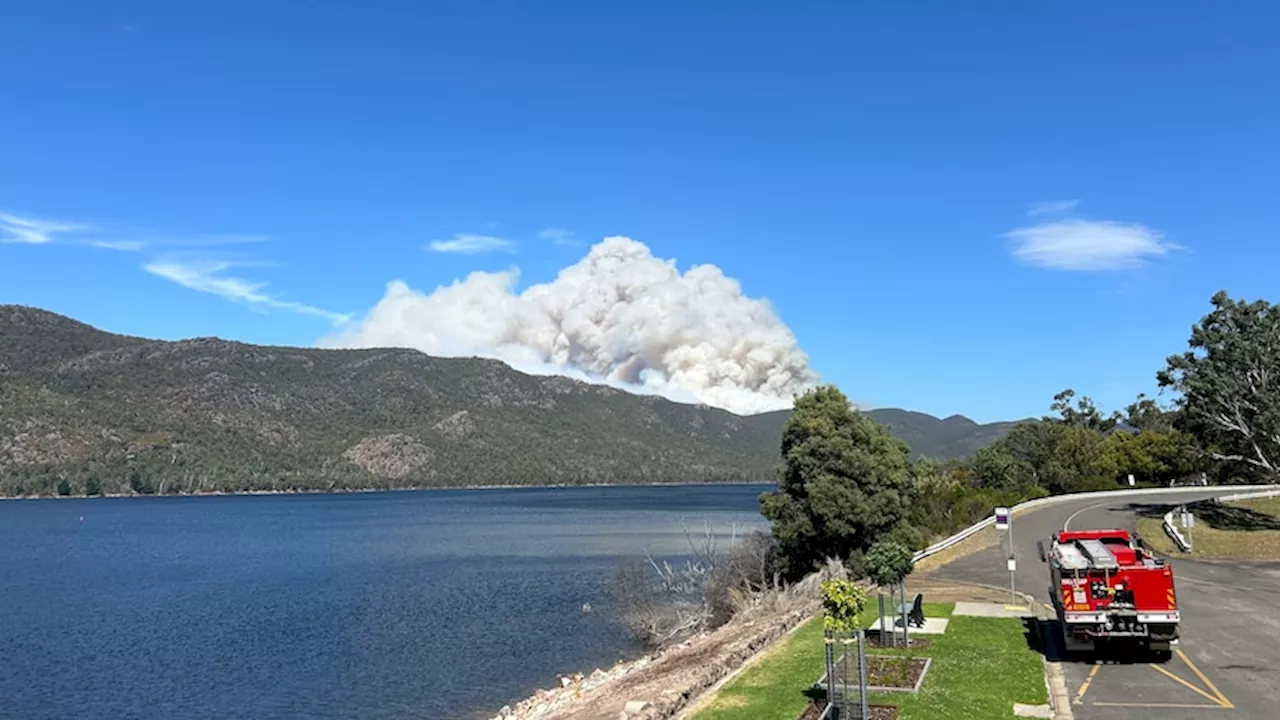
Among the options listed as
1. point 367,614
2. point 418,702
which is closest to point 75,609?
point 367,614

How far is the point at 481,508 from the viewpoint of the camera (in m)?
195

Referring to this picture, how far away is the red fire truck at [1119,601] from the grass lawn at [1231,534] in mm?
27391

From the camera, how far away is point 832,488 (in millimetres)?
44594

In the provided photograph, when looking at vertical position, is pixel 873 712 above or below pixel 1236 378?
below

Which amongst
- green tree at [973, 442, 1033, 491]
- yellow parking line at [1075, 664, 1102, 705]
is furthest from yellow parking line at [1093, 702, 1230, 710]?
green tree at [973, 442, 1033, 491]

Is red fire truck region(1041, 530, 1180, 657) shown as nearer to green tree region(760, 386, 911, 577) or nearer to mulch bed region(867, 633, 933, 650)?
mulch bed region(867, 633, 933, 650)

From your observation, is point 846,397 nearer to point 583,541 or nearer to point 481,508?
point 583,541

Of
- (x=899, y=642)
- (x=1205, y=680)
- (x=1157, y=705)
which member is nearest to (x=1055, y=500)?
(x=899, y=642)

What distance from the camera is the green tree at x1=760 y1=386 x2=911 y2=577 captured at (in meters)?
44.5

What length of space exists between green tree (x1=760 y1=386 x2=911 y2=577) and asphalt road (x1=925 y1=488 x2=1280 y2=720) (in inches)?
161

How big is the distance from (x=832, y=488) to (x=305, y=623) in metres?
31.7

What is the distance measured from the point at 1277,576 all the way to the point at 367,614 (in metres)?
46.8

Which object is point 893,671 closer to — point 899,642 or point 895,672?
point 895,672

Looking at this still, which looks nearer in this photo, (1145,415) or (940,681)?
(940,681)
